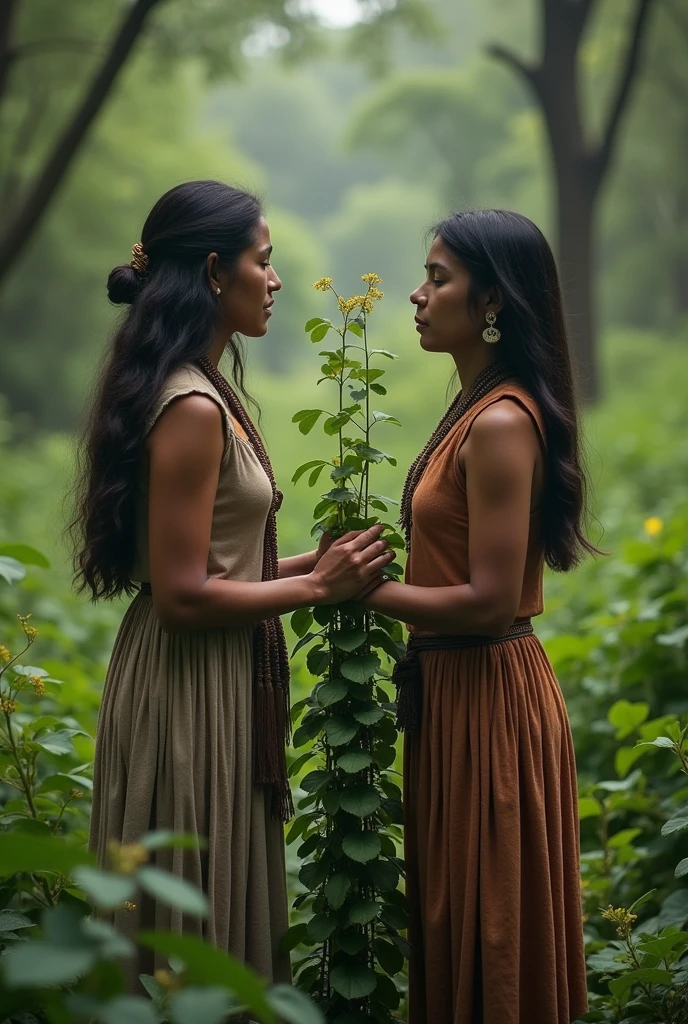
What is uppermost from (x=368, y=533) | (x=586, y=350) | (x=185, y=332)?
(x=586, y=350)

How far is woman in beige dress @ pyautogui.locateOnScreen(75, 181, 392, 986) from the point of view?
2406mm

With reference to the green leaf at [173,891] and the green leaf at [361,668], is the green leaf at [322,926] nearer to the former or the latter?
the green leaf at [361,668]

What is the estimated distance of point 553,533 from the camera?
8.64ft

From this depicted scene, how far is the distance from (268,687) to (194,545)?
1.37 ft

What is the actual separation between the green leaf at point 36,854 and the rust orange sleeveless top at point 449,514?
1.41m

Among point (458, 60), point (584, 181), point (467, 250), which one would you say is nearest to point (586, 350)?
point (584, 181)

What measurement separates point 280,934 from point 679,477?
24.1 feet

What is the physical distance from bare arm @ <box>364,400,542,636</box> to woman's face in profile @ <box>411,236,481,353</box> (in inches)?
9.6

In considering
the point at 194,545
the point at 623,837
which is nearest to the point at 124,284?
the point at 194,545

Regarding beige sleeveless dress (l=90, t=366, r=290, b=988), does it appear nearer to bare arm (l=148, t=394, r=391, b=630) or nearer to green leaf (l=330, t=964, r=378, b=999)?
bare arm (l=148, t=394, r=391, b=630)

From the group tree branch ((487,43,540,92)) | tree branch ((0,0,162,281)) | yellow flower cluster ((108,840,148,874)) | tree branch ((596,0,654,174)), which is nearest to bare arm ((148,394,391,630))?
yellow flower cluster ((108,840,148,874))

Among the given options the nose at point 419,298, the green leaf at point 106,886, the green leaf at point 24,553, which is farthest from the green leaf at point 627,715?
the green leaf at point 106,886

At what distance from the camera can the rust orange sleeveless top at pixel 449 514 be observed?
252cm

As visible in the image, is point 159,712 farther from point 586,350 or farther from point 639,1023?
point 586,350
